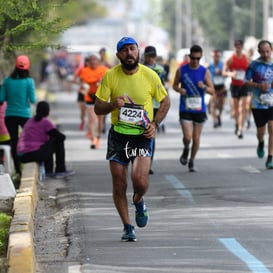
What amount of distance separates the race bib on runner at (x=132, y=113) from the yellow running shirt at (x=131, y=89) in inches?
2.0

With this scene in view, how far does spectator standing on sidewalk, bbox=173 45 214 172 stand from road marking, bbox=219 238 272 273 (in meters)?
6.42

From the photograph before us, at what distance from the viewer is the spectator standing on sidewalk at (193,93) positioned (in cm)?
1762

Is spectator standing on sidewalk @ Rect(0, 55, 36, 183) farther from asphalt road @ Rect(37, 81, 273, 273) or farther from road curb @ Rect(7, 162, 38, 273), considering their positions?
road curb @ Rect(7, 162, 38, 273)

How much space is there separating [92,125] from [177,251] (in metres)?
12.3

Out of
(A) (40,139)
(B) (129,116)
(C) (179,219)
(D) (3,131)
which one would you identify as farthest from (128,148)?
(D) (3,131)

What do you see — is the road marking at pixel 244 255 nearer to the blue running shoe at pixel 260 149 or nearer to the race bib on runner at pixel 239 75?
the blue running shoe at pixel 260 149

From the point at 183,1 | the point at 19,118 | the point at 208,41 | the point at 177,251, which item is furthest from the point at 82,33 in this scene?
the point at 177,251

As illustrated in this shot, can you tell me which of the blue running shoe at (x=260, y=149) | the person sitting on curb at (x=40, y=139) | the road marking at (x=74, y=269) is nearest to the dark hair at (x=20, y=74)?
the person sitting on curb at (x=40, y=139)

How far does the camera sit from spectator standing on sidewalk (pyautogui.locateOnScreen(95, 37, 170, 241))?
11.3 m

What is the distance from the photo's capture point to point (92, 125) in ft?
75.7

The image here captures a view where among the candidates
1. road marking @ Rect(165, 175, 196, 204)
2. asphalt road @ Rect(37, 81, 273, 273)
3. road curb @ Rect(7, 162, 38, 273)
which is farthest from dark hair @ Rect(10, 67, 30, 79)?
road marking @ Rect(165, 175, 196, 204)

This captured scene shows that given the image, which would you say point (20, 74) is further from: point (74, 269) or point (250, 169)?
point (74, 269)

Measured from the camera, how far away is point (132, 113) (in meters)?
11.3

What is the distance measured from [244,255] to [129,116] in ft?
5.86
